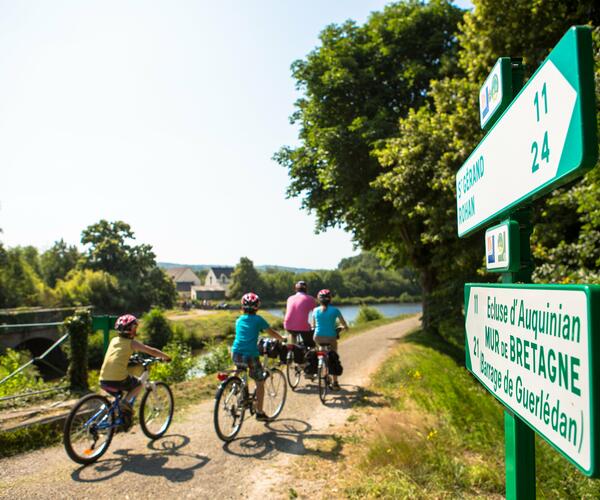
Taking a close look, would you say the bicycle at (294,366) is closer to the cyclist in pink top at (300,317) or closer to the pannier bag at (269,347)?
the cyclist in pink top at (300,317)

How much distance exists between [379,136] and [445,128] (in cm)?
409

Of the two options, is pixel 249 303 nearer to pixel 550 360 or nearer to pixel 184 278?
pixel 550 360

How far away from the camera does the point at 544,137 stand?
1621 mm

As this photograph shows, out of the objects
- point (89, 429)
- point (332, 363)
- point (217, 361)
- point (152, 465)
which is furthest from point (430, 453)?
point (217, 361)

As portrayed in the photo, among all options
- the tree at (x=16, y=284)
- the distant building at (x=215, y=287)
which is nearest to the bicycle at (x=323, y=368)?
the tree at (x=16, y=284)

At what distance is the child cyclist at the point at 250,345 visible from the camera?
6.51 m

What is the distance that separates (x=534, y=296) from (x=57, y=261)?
72.8 m

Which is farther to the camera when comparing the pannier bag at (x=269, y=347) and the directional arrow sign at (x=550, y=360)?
the pannier bag at (x=269, y=347)

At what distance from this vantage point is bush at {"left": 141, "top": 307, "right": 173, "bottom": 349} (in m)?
34.3

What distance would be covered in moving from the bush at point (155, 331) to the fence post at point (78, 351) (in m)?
27.2

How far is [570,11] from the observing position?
392 inches

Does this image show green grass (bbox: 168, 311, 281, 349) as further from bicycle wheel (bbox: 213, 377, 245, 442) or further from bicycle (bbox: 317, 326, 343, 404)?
bicycle wheel (bbox: 213, 377, 245, 442)

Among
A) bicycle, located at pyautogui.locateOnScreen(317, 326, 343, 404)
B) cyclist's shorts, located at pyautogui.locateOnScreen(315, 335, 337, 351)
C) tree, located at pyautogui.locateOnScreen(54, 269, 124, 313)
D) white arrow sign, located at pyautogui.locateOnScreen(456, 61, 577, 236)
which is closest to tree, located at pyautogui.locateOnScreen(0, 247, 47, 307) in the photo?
tree, located at pyautogui.locateOnScreen(54, 269, 124, 313)

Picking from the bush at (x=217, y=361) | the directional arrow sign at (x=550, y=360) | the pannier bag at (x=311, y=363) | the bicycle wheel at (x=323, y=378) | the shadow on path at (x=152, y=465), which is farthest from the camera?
the bush at (x=217, y=361)
